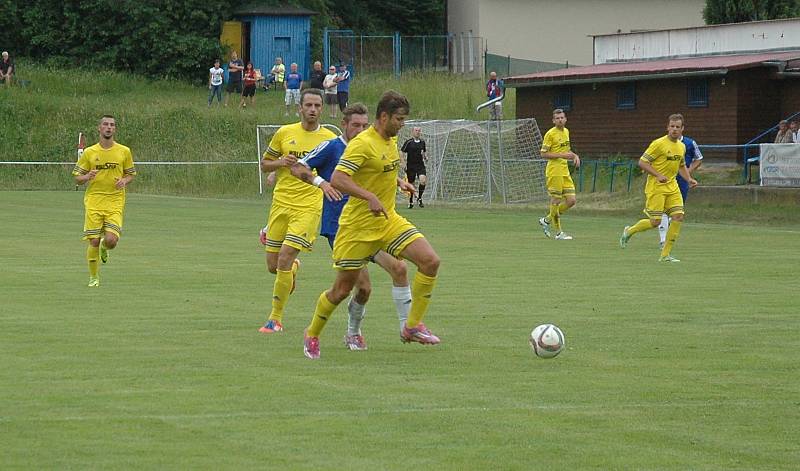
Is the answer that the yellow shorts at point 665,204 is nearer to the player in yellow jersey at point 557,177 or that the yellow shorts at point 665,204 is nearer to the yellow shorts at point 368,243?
the player in yellow jersey at point 557,177

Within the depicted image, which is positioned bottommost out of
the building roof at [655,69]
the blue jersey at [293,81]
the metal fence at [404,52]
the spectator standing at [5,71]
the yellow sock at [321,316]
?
the yellow sock at [321,316]

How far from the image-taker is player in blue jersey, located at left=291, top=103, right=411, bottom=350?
11.0 meters

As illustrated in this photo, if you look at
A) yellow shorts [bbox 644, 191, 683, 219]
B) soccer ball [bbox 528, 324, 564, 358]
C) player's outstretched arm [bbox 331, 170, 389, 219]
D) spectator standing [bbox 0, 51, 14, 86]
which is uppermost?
spectator standing [bbox 0, 51, 14, 86]

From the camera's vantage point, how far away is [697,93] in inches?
1548

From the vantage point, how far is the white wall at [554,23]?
60312 millimetres

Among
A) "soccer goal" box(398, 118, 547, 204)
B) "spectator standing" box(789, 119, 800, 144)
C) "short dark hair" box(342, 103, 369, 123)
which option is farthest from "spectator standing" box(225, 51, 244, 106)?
"short dark hair" box(342, 103, 369, 123)

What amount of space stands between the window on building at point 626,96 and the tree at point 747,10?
10.1 m

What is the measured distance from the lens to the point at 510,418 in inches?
324

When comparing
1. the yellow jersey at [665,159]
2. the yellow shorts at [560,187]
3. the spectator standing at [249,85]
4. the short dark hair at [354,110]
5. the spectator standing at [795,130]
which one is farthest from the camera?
the spectator standing at [249,85]

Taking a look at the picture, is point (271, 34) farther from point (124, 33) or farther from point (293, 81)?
point (293, 81)

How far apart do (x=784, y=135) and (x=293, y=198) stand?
2312 centimetres

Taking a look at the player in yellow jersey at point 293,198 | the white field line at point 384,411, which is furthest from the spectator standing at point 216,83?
the white field line at point 384,411

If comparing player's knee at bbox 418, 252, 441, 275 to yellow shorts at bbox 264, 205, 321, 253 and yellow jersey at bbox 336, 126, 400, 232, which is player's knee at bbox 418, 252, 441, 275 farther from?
yellow shorts at bbox 264, 205, 321, 253

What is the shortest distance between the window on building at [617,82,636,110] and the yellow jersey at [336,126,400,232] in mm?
31880
